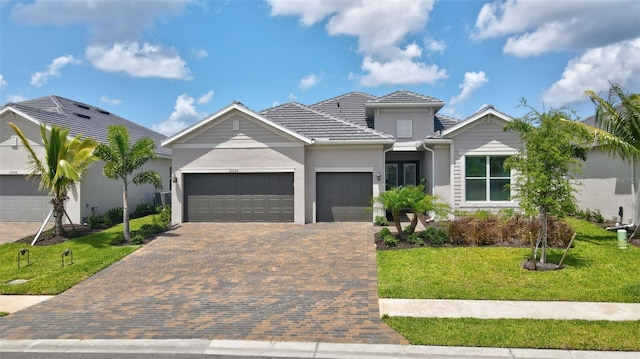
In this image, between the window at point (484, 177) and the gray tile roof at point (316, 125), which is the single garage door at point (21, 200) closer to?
the gray tile roof at point (316, 125)

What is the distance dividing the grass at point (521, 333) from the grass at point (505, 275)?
1.33 metres

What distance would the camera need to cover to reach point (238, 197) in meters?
18.2

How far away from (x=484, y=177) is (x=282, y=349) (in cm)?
1372

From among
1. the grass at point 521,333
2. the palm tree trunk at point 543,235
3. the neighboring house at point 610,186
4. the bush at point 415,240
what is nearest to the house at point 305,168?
the neighboring house at point 610,186

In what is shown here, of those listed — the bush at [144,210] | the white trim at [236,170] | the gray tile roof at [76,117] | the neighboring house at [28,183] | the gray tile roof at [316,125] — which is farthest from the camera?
the bush at [144,210]

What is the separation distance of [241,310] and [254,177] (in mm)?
10365

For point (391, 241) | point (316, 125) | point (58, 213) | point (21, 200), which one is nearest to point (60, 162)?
point (58, 213)

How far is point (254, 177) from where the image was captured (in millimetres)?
18188

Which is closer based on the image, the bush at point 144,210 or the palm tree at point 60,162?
→ the palm tree at point 60,162

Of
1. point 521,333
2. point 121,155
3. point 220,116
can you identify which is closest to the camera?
point 521,333

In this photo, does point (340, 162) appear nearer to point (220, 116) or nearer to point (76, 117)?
point (220, 116)

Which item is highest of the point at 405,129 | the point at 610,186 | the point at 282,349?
the point at 405,129

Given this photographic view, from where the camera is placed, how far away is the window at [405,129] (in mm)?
23188

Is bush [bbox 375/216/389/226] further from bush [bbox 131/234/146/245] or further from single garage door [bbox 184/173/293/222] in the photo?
bush [bbox 131/234/146/245]
